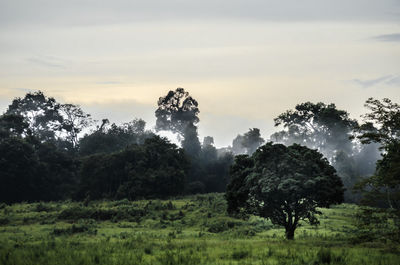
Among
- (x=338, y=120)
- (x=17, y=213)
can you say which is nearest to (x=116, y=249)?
(x=17, y=213)

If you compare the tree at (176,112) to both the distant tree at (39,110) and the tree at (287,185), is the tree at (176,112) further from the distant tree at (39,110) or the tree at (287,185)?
the tree at (287,185)

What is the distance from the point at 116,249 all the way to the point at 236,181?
36.9ft

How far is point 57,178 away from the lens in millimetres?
73000

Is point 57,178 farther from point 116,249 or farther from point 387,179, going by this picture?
point 387,179

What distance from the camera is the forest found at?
18562 mm

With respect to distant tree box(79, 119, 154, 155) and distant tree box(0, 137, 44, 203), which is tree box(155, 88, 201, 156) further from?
distant tree box(0, 137, 44, 203)

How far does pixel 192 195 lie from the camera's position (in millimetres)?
66562

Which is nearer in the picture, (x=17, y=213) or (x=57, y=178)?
(x=17, y=213)

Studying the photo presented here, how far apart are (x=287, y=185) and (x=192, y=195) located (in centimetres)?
4307

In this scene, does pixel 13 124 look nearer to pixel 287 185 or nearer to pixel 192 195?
pixel 192 195

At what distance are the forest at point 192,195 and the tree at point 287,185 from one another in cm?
9

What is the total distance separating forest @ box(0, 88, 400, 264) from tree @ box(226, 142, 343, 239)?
88mm

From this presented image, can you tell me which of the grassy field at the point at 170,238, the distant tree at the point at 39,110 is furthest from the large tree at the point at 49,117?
the grassy field at the point at 170,238

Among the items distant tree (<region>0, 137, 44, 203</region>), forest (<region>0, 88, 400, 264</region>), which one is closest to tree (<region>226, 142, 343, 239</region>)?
forest (<region>0, 88, 400, 264</region>)
